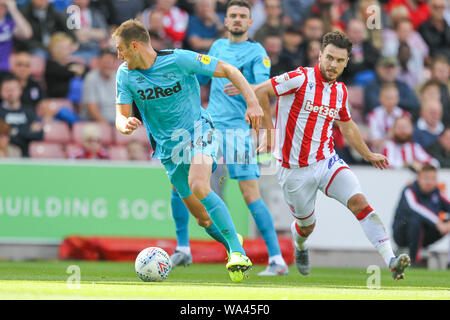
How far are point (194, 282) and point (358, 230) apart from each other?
18.9ft

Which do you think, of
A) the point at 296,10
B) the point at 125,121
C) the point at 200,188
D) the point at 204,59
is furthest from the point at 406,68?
the point at 125,121

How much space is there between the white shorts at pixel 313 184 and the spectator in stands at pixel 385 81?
667 centimetres

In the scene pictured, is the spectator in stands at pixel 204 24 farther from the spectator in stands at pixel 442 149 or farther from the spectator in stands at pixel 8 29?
the spectator in stands at pixel 442 149

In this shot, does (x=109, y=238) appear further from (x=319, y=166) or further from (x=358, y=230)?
(x=319, y=166)

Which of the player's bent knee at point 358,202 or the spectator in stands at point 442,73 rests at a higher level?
the spectator in stands at point 442,73

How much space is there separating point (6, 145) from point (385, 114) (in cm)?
641

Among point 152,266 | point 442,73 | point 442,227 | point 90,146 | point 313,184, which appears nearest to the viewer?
point 152,266

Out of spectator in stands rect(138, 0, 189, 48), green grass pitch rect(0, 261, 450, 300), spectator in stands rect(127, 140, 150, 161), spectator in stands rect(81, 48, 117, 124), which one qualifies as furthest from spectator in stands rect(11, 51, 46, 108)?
green grass pitch rect(0, 261, 450, 300)

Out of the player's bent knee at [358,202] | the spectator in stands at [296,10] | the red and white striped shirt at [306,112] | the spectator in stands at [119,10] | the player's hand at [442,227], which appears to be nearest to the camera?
the player's bent knee at [358,202]

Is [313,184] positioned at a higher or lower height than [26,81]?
lower

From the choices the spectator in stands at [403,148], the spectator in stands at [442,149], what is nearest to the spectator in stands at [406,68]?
the spectator in stands at [442,149]

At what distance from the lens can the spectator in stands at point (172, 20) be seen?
15.2m

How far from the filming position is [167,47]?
14516mm

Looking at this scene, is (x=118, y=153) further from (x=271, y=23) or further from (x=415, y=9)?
(x=415, y=9)
